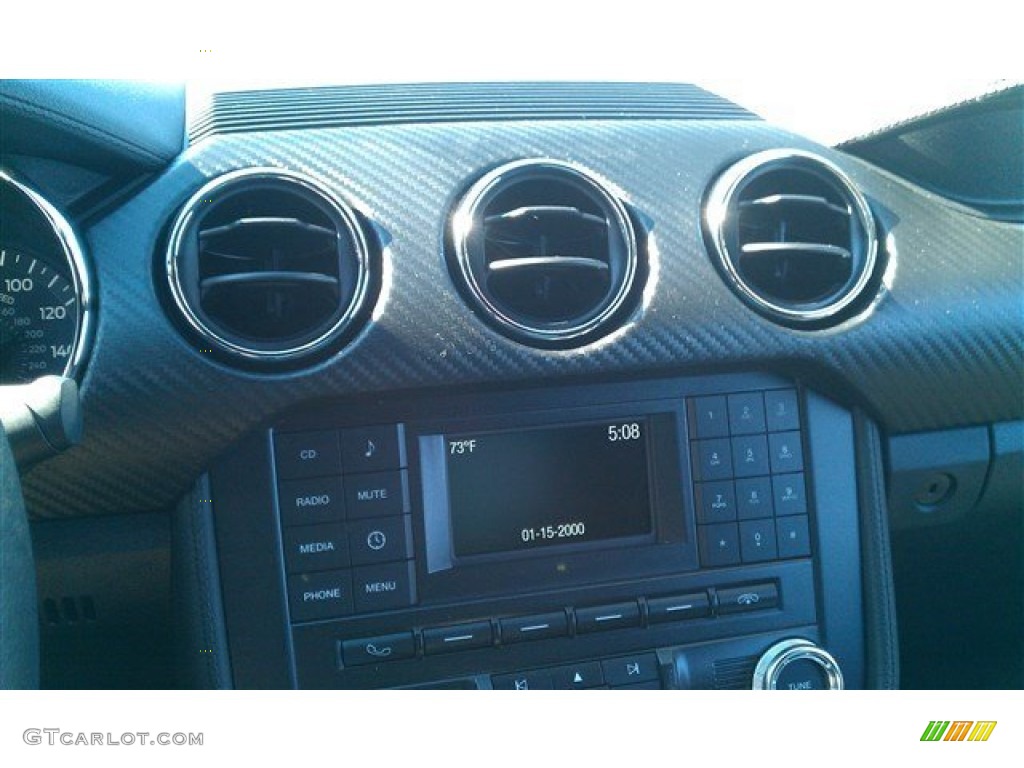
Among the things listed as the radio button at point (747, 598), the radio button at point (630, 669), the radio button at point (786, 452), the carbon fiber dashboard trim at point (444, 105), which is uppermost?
the carbon fiber dashboard trim at point (444, 105)

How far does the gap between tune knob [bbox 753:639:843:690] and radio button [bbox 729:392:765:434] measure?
29 centimetres

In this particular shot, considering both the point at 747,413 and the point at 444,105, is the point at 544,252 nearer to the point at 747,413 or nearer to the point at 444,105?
the point at 444,105

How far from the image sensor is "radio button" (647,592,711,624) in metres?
1.35

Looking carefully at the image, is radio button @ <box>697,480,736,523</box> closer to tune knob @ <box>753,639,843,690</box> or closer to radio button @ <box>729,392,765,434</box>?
radio button @ <box>729,392,765,434</box>

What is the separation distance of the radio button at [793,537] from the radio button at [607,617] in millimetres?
225

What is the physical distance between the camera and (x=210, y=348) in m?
1.23

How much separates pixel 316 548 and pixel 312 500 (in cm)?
6

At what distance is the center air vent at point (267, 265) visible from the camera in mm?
1238

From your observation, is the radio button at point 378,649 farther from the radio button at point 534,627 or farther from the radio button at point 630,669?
the radio button at point 630,669
